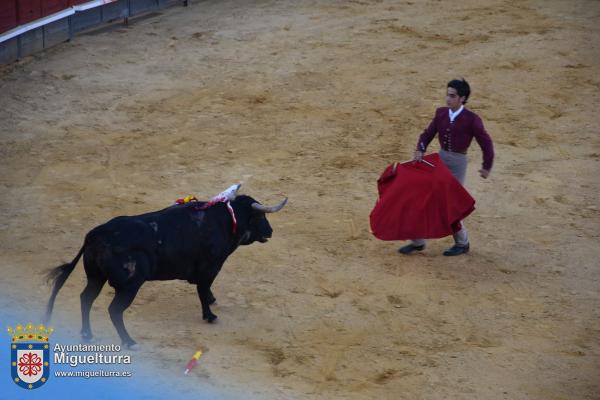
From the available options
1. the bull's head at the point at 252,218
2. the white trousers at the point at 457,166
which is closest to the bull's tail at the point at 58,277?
the bull's head at the point at 252,218

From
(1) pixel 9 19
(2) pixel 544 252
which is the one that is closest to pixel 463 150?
(2) pixel 544 252

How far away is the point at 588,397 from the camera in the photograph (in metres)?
6.32

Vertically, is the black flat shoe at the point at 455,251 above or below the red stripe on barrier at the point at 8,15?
below

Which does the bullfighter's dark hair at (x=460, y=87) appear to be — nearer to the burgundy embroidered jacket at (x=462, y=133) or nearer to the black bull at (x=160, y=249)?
the burgundy embroidered jacket at (x=462, y=133)

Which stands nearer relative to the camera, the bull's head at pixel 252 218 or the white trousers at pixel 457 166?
the bull's head at pixel 252 218

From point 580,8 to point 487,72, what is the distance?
275cm

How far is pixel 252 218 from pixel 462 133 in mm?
1847

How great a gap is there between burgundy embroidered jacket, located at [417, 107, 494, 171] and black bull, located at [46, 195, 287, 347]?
1659 mm

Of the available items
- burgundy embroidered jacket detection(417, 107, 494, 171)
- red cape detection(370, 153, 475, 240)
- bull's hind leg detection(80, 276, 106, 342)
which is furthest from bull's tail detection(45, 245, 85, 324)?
burgundy embroidered jacket detection(417, 107, 494, 171)

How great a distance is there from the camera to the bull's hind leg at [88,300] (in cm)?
657

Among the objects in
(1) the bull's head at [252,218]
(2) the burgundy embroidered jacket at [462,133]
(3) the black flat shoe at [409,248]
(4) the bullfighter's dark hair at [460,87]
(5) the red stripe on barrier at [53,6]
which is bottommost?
(3) the black flat shoe at [409,248]

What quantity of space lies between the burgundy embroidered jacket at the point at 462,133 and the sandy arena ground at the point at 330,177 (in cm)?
85

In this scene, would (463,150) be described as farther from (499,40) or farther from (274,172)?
(499,40)

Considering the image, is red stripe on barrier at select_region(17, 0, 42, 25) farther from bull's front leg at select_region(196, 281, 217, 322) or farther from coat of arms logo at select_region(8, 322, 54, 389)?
coat of arms logo at select_region(8, 322, 54, 389)
